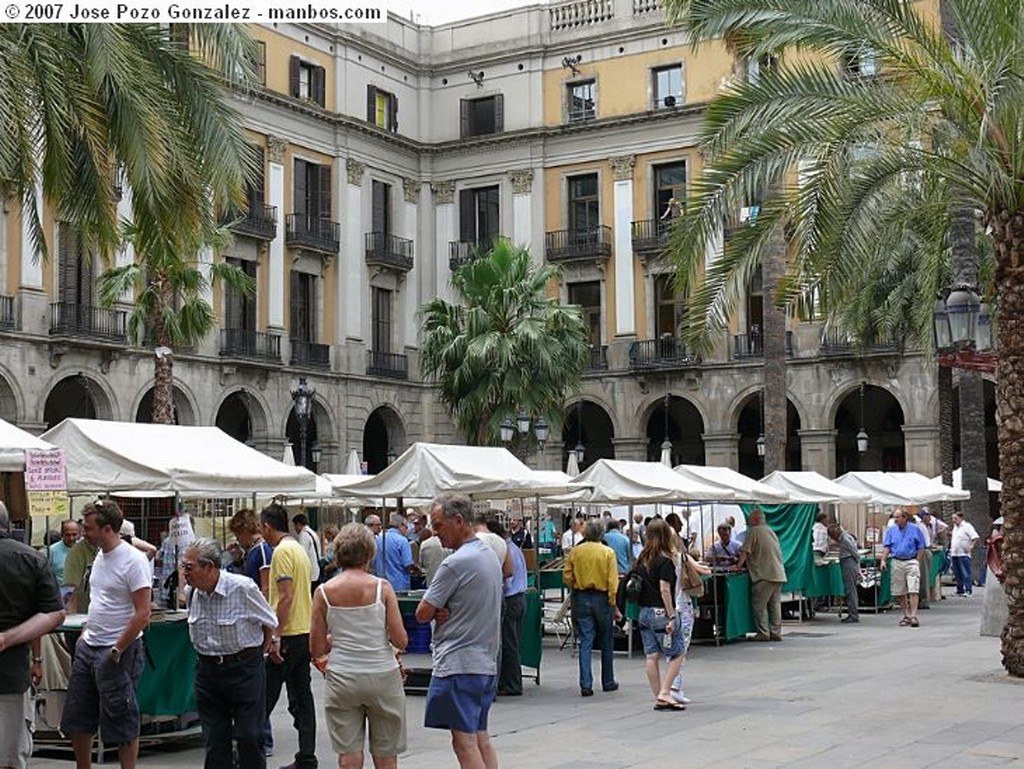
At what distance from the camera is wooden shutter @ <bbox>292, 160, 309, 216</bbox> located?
41781 mm

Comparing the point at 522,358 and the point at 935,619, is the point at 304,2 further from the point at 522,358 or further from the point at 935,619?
the point at 522,358

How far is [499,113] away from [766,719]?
35838mm

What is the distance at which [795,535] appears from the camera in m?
22.2

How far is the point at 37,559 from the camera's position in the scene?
698 centimetres

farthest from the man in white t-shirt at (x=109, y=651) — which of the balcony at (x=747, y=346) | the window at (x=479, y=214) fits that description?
the window at (x=479, y=214)

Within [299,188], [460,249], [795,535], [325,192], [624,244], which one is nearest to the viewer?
[795,535]

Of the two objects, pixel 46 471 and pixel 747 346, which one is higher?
pixel 747 346

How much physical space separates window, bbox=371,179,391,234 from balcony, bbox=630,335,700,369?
26.6ft

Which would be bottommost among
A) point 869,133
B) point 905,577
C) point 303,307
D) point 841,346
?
point 905,577

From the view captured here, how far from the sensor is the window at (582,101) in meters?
44.8

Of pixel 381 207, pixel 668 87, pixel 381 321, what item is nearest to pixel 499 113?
pixel 381 207

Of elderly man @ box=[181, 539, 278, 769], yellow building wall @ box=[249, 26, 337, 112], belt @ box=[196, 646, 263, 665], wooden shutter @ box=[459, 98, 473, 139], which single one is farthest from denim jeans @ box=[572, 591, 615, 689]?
wooden shutter @ box=[459, 98, 473, 139]

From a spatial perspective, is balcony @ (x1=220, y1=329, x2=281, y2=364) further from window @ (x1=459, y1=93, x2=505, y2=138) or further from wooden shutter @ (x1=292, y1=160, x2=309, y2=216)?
window @ (x1=459, y1=93, x2=505, y2=138)

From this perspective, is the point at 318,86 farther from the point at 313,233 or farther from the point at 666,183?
the point at 666,183
